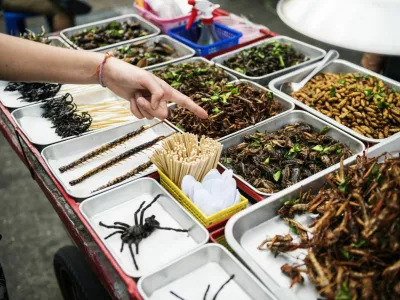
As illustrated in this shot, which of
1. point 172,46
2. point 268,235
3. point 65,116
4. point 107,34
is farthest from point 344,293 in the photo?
point 107,34

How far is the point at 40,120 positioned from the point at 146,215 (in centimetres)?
122

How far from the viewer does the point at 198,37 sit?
12.4 ft

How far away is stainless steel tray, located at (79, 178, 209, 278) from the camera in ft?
5.50

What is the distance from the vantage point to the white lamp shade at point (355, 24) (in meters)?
0.99

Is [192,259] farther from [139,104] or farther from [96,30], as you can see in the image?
[96,30]

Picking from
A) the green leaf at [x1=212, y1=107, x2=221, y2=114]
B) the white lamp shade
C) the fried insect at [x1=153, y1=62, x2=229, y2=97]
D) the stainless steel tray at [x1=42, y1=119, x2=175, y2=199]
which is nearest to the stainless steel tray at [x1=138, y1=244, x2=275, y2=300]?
the stainless steel tray at [x1=42, y1=119, x2=175, y2=199]

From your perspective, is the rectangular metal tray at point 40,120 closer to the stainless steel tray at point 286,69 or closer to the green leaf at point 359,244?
the stainless steel tray at point 286,69

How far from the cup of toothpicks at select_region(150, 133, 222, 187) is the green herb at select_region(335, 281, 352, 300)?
806 millimetres

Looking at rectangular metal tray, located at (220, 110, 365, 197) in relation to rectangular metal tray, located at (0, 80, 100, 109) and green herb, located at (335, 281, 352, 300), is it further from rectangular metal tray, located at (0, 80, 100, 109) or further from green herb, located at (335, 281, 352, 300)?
rectangular metal tray, located at (0, 80, 100, 109)

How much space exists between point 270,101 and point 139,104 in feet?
3.07

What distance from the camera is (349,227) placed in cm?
150

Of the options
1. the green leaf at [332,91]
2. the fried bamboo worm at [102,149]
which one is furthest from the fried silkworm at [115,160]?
the green leaf at [332,91]

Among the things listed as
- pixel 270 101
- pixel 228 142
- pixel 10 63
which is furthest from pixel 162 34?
pixel 10 63

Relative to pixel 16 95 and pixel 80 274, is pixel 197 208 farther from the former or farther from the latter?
pixel 16 95
